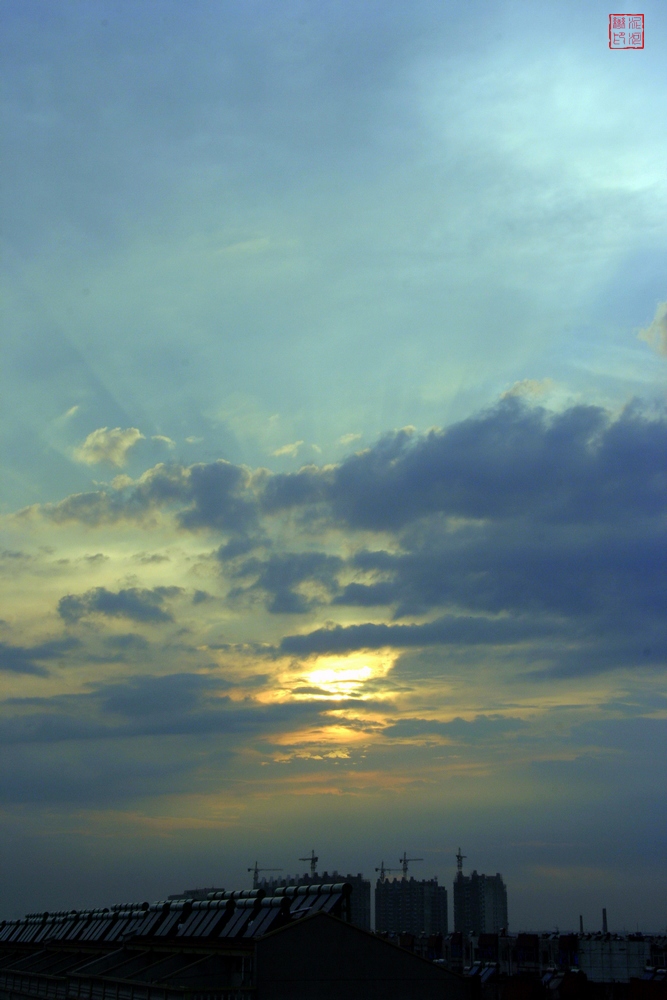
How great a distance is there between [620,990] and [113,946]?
50.4 metres

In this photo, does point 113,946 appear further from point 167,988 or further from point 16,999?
point 167,988

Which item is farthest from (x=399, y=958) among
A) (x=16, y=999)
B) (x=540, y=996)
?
(x=540, y=996)

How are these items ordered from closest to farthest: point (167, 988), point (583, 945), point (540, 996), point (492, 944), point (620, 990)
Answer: point (167, 988) → point (540, 996) → point (620, 990) → point (583, 945) → point (492, 944)

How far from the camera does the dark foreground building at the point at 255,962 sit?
46.7 metres

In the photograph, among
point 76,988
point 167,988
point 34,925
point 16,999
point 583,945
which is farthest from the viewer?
point 583,945

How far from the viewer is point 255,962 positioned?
46.3 meters

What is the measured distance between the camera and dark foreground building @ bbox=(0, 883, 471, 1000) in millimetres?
46719

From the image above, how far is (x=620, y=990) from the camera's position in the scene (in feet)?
295

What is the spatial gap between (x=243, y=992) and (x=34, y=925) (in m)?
77.6

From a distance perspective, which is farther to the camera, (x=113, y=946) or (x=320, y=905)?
(x=113, y=946)

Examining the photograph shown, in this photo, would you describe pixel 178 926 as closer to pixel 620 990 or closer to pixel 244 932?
pixel 244 932

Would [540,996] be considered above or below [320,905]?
below

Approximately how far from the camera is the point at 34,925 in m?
111

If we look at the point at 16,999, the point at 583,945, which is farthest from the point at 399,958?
the point at 583,945
